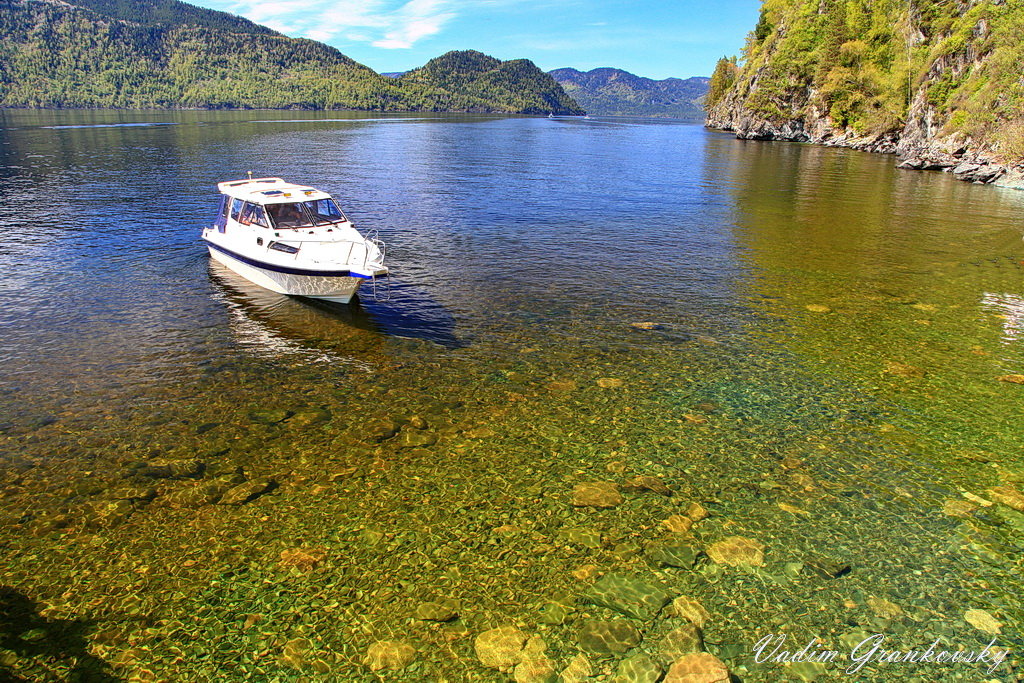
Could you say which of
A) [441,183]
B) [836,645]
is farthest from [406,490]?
[441,183]

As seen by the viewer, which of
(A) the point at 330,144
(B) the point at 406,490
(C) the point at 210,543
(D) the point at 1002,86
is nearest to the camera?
(C) the point at 210,543

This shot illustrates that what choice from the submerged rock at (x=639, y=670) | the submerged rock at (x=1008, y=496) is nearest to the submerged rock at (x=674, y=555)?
the submerged rock at (x=639, y=670)

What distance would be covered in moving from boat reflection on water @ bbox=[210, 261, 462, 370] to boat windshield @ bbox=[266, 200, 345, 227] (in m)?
2.98

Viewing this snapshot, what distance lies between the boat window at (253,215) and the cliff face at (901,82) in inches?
2569

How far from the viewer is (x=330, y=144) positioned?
91.4 metres

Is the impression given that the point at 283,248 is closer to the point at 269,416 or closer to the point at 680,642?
the point at 269,416

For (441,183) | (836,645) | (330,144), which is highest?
(330,144)

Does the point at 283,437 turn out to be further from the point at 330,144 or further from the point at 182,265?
the point at 330,144

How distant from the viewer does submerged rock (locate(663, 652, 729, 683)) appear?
23.6ft

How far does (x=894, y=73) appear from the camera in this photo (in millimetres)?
82812

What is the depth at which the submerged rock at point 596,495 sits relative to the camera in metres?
10.4

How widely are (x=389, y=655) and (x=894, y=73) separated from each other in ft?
346

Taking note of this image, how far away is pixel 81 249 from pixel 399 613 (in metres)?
28.7

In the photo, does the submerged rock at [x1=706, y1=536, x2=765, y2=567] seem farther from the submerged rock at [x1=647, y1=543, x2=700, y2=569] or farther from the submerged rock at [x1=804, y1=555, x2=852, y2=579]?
the submerged rock at [x1=804, y1=555, x2=852, y2=579]
